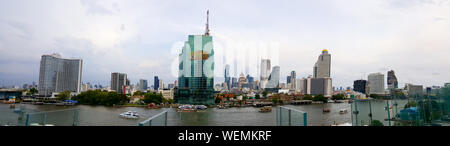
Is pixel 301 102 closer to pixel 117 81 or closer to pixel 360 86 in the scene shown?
pixel 360 86

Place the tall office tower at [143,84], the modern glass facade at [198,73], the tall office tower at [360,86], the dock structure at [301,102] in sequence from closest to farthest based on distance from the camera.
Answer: the modern glass facade at [198,73], the dock structure at [301,102], the tall office tower at [360,86], the tall office tower at [143,84]

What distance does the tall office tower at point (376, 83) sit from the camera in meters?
40.0

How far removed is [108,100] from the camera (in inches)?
806

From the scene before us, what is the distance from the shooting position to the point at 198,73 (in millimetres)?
24141

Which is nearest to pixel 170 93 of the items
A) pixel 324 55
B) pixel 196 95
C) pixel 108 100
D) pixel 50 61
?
pixel 196 95

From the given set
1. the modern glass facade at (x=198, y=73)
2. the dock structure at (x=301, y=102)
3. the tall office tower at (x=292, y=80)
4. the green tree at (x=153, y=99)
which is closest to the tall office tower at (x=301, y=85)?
the tall office tower at (x=292, y=80)

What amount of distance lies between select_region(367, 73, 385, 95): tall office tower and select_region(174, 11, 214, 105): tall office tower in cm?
3107

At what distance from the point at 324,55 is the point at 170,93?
36786 mm

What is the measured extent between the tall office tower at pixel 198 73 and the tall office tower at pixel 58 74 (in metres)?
19.2

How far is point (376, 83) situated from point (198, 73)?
3347 cm

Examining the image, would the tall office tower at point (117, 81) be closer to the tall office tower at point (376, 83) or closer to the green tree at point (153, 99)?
the green tree at point (153, 99)

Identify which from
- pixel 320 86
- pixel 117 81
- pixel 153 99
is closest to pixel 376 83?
pixel 320 86

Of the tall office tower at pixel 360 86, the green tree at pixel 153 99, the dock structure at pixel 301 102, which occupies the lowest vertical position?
the dock structure at pixel 301 102
